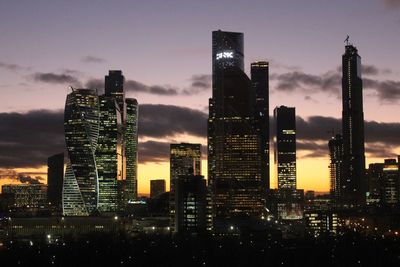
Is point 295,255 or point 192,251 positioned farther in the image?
point 192,251

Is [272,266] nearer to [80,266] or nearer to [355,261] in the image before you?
[355,261]

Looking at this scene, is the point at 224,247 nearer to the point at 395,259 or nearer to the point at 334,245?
the point at 334,245

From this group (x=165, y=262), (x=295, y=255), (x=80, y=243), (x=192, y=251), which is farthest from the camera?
(x=80, y=243)

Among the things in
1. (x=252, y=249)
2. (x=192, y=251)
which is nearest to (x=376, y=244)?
(x=252, y=249)

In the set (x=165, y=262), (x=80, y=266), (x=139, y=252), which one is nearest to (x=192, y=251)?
(x=139, y=252)

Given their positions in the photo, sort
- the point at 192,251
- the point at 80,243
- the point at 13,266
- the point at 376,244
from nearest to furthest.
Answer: the point at 13,266, the point at 192,251, the point at 376,244, the point at 80,243

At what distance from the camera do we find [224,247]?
14725 centimetres

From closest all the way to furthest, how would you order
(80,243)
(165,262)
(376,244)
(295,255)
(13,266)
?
1. (13,266)
2. (165,262)
3. (295,255)
4. (376,244)
5. (80,243)

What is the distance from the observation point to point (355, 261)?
119562 millimetres

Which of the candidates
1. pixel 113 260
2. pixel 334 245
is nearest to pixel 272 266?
pixel 113 260

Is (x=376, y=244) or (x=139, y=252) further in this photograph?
(x=376, y=244)

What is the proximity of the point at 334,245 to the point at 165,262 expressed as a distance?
149 ft

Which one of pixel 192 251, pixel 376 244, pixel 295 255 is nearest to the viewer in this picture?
pixel 295 255

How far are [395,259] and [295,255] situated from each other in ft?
59.2
